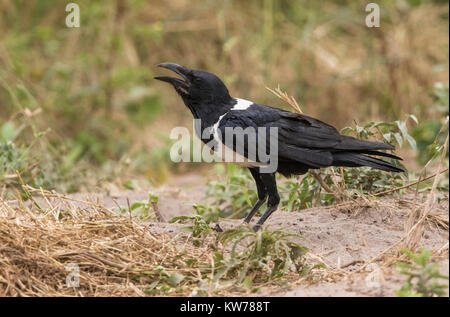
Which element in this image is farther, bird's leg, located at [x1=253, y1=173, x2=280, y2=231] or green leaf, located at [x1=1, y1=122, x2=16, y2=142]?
green leaf, located at [x1=1, y1=122, x2=16, y2=142]

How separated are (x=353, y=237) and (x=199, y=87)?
1.39 meters

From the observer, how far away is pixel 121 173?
6.12 m

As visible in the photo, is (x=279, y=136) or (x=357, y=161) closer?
(x=357, y=161)

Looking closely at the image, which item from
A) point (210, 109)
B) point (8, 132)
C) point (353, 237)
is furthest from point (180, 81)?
point (8, 132)

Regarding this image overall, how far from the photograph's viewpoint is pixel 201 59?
8.80 m

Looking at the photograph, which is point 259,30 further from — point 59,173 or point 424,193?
point 424,193

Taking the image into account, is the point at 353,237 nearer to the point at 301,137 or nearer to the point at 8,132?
the point at 301,137

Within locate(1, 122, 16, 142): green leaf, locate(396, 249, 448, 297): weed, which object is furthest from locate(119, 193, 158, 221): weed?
locate(396, 249, 448, 297): weed

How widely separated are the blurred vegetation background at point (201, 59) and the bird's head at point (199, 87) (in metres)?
2.72

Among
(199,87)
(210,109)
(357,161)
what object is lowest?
(357,161)

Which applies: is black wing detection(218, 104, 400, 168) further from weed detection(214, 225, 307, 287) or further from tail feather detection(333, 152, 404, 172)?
weed detection(214, 225, 307, 287)

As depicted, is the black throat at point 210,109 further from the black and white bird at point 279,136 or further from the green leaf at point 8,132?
the green leaf at point 8,132

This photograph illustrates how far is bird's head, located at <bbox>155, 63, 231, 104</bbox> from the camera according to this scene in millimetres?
4340

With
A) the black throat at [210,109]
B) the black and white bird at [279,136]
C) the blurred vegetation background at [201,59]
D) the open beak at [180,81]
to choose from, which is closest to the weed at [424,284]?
the black and white bird at [279,136]
